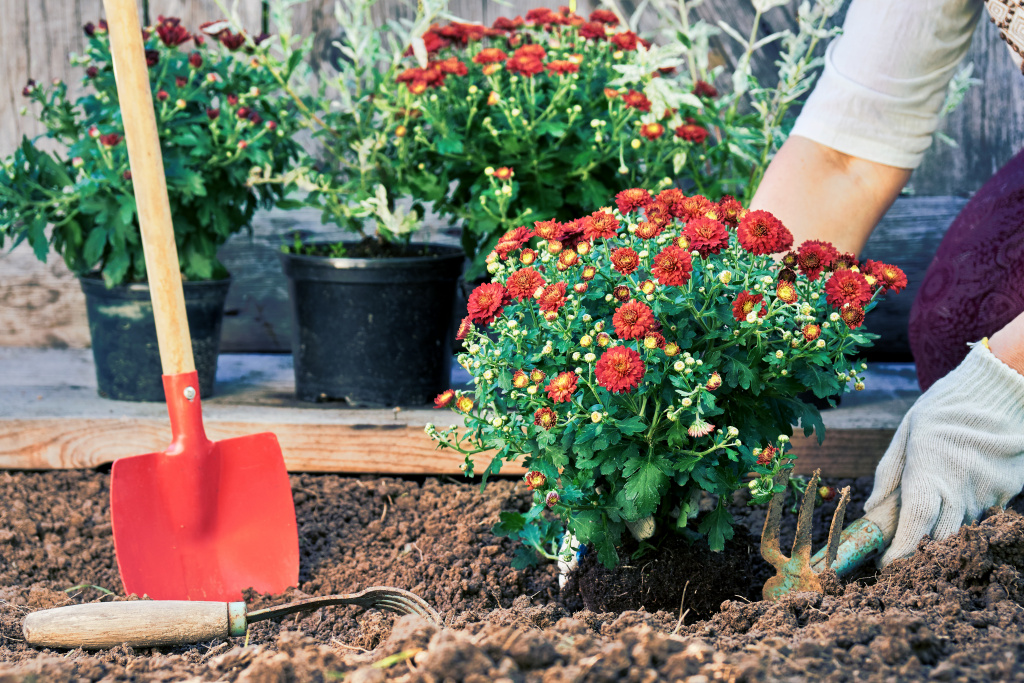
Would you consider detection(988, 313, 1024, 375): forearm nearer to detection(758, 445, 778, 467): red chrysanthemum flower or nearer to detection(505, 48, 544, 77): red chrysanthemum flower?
detection(758, 445, 778, 467): red chrysanthemum flower

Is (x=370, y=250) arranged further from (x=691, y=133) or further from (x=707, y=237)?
(x=707, y=237)

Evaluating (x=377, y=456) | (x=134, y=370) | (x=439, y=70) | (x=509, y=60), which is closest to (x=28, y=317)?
(x=134, y=370)

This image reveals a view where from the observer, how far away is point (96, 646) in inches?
40.6

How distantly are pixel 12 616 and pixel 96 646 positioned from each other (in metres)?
0.23

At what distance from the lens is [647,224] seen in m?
1.05

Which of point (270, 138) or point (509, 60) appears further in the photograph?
point (270, 138)

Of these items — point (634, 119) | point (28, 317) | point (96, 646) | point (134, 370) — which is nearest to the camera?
point (96, 646)

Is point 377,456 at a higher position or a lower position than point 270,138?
lower

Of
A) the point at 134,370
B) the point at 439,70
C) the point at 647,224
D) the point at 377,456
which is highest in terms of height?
the point at 439,70

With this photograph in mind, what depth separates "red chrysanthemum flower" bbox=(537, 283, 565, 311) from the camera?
3.24 ft

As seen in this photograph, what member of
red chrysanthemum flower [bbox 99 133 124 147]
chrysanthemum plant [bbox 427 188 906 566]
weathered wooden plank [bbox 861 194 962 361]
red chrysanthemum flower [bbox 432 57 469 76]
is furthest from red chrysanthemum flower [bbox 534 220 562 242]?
weathered wooden plank [bbox 861 194 962 361]

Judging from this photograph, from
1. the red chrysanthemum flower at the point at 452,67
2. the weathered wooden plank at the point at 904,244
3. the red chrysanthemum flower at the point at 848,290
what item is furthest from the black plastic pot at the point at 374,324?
the weathered wooden plank at the point at 904,244

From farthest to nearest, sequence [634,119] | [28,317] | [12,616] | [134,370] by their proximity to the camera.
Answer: [28,317], [134,370], [634,119], [12,616]

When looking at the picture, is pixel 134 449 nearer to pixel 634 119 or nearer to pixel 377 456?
pixel 377 456
